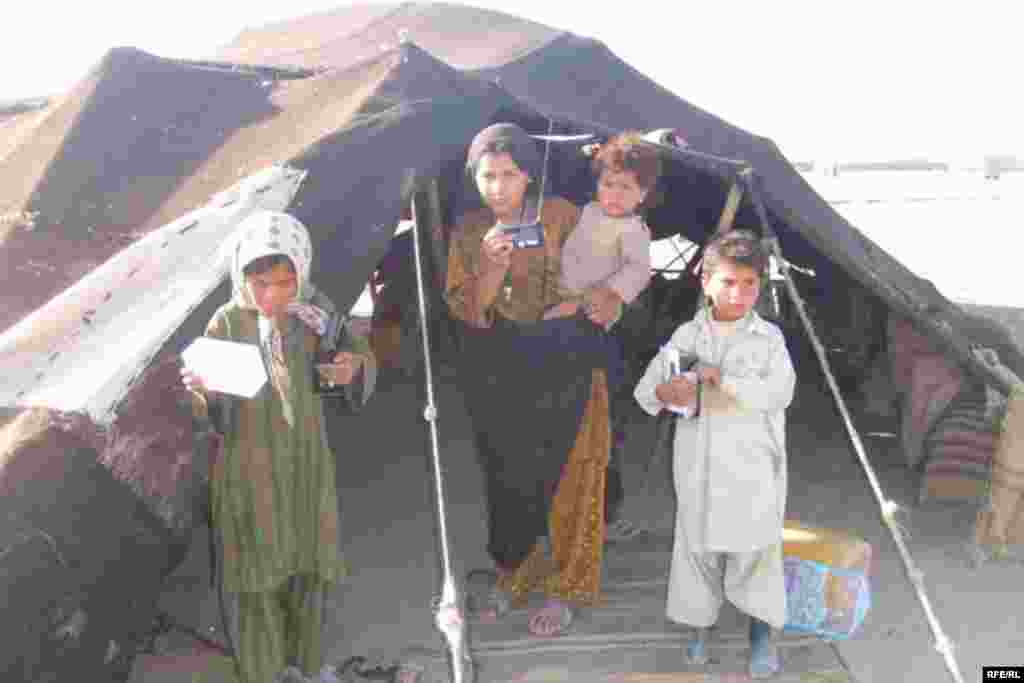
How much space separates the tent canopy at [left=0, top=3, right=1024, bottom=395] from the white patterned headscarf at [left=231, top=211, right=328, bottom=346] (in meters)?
0.50

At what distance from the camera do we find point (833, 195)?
61.7 feet

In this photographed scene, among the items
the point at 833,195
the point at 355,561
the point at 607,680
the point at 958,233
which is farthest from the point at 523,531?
the point at 833,195

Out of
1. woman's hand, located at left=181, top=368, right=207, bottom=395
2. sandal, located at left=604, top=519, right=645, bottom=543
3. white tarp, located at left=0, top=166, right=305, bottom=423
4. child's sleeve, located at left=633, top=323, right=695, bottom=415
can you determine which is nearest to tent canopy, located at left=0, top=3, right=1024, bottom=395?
white tarp, located at left=0, top=166, right=305, bottom=423

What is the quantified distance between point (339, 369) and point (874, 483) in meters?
1.60

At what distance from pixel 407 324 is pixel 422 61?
2272 millimetres

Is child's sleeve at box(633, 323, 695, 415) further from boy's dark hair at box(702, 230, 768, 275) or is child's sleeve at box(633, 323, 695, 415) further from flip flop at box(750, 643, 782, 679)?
flip flop at box(750, 643, 782, 679)

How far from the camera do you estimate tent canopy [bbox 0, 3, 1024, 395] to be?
138 inches

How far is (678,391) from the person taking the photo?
2990mm

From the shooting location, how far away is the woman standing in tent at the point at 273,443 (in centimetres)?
276

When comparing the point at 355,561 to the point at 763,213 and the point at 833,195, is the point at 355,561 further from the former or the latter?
the point at 833,195

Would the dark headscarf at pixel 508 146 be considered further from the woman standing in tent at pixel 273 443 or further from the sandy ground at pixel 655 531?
the sandy ground at pixel 655 531

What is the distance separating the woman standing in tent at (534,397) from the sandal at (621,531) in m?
0.80

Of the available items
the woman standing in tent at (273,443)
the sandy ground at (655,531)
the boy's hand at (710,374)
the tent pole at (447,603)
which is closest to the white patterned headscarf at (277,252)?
the woman standing in tent at (273,443)

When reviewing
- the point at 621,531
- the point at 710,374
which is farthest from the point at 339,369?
the point at 621,531
